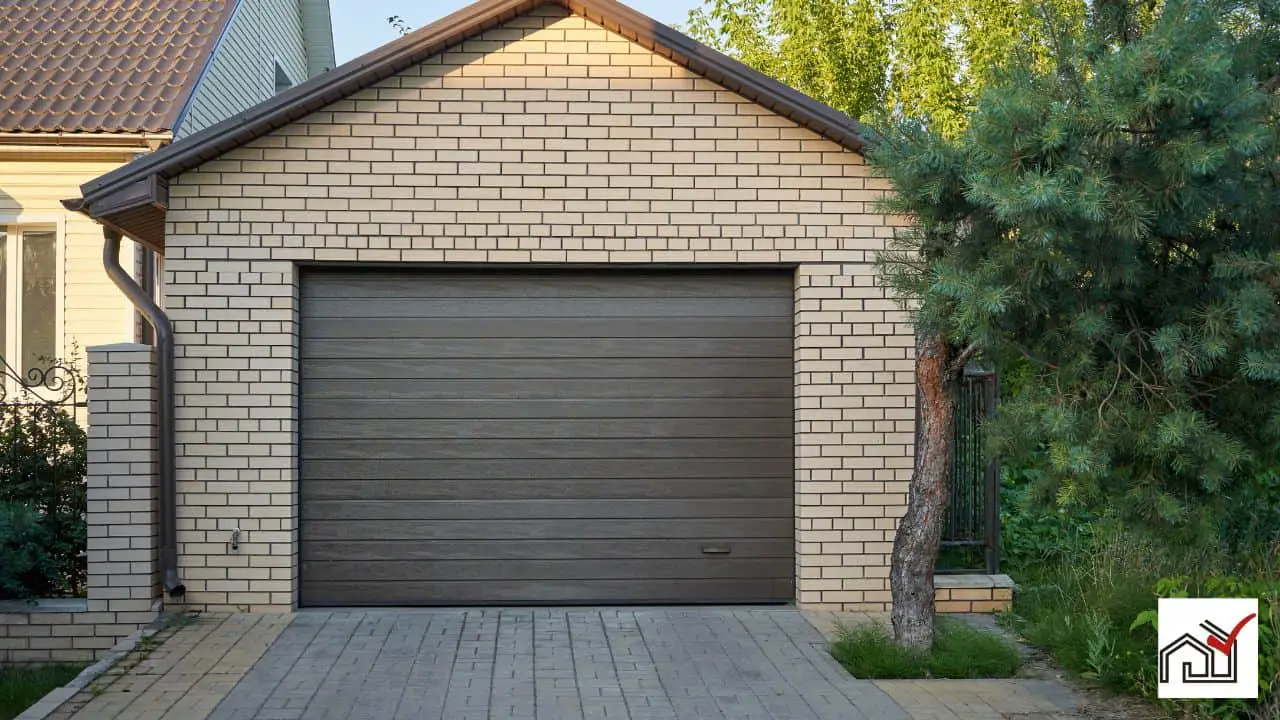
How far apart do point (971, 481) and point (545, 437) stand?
10.3ft

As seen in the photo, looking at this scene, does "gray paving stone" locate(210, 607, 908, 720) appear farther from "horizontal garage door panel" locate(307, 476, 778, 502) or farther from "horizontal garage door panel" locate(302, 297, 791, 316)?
"horizontal garage door panel" locate(302, 297, 791, 316)

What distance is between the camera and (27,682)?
8086 millimetres

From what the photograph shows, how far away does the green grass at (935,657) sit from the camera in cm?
696

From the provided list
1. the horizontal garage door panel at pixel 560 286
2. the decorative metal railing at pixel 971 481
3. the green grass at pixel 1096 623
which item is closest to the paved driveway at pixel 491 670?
the green grass at pixel 1096 623

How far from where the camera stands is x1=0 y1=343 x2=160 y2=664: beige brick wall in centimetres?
834

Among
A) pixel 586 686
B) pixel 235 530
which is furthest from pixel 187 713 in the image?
pixel 235 530

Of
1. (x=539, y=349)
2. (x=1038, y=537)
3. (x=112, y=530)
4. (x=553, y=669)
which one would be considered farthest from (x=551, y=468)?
(x=1038, y=537)

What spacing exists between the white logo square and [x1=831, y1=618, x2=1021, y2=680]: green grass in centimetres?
108

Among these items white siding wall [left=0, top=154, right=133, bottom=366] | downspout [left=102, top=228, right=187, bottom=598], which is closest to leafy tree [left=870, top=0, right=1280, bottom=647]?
downspout [left=102, top=228, right=187, bottom=598]

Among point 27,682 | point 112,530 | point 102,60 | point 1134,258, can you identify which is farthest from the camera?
point 102,60

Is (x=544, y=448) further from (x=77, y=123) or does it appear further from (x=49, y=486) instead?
(x=77, y=123)

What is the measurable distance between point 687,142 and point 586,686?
13.0 ft

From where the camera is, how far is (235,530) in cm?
859

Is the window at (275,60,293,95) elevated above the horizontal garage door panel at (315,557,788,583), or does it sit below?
above
